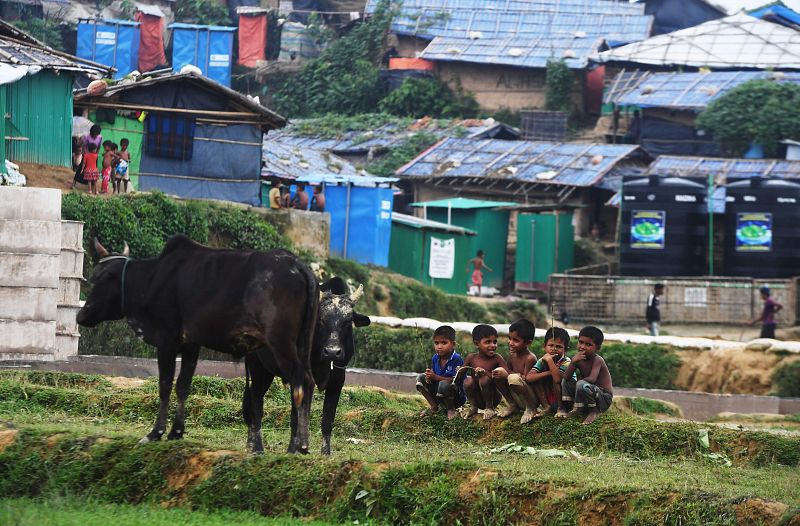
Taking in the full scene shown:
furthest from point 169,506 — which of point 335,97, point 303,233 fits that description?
point 335,97

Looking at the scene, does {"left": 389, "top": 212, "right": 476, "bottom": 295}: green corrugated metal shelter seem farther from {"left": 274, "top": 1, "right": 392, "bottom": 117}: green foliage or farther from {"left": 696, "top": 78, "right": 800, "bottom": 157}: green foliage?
{"left": 274, "top": 1, "right": 392, "bottom": 117}: green foliage

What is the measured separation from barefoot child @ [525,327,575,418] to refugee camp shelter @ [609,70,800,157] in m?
40.1

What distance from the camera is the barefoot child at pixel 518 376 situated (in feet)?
47.7

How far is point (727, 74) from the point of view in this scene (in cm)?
5569

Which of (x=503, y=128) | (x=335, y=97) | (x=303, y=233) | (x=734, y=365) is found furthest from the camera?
(x=335, y=97)

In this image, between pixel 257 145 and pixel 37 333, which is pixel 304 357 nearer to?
pixel 37 333

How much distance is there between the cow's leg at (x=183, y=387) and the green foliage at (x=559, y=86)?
153 feet

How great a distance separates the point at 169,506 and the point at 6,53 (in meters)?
18.1

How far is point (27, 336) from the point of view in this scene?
19.4 metres

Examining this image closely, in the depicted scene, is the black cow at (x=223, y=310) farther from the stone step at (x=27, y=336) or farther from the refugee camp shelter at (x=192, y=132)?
the refugee camp shelter at (x=192, y=132)

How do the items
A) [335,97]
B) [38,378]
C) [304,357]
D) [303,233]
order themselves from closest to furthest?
[304,357]
[38,378]
[303,233]
[335,97]

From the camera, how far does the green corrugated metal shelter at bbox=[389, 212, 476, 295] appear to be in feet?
141

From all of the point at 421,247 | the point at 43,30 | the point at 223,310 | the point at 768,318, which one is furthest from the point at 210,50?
the point at 223,310

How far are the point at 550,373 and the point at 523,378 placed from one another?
29 centimetres
